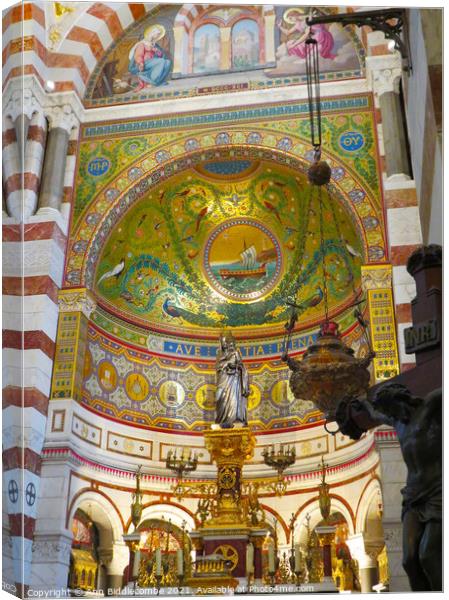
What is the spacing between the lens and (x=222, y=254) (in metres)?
10.5

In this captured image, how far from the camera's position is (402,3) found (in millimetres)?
4176

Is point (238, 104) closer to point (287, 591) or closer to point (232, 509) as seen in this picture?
point (232, 509)

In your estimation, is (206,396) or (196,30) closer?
(196,30)

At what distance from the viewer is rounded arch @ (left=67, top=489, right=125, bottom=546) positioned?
898 centimetres

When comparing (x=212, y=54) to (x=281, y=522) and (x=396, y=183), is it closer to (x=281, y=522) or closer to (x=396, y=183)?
(x=396, y=183)

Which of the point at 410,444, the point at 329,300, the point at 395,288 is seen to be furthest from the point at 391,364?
the point at 410,444

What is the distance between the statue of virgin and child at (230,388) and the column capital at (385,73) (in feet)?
11.5

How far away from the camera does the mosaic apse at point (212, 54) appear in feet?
31.4

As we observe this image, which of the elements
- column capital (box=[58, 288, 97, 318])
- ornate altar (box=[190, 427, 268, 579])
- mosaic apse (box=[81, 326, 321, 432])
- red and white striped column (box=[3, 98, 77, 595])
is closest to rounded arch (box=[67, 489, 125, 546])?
mosaic apse (box=[81, 326, 321, 432])

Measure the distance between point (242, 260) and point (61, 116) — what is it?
2.95 metres

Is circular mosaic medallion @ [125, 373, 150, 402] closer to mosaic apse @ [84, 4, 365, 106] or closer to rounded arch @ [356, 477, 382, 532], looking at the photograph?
rounded arch @ [356, 477, 382, 532]

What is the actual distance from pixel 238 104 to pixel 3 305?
16.0 feet

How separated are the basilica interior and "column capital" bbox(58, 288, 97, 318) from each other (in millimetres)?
33

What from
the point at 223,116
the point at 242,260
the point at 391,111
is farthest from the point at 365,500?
the point at 223,116
